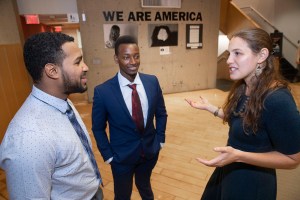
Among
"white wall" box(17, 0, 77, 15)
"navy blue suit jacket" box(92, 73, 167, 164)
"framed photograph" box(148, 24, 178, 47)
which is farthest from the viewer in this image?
"framed photograph" box(148, 24, 178, 47)

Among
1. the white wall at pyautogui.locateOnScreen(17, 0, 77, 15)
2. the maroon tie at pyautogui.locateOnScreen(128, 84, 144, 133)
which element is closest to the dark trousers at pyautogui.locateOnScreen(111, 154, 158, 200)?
the maroon tie at pyautogui.locateOnScreen(128, 84, 144, 133)

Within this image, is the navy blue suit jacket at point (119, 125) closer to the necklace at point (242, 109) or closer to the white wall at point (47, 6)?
the necklace at point (242, 109)

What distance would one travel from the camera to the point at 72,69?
3.42 feet

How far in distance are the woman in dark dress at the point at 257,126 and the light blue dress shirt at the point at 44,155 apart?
62cm

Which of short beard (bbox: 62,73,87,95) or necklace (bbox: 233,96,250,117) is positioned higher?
short beard (bbox: 62,73,87,95)

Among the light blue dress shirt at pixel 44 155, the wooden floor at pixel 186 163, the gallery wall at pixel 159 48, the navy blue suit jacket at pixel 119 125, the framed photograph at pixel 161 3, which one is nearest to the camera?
the light blue dress shirt at pixel 44 155

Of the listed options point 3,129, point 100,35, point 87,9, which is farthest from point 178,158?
point 87,9

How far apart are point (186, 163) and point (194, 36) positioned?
434 cm

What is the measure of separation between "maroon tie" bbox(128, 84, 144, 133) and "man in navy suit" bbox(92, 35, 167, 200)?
0.02 metres

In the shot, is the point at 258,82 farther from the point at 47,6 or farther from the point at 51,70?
the point at 47,6

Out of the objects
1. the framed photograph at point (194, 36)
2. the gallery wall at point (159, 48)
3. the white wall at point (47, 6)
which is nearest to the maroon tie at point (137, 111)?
the gallery wall at point (159, 48)

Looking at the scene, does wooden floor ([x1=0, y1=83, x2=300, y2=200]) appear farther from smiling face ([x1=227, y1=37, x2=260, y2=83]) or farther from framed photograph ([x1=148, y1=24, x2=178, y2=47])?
framed photograph ([x1=148, y1=24, x2=178, y2=47])

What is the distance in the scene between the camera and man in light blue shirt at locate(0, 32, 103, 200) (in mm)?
817

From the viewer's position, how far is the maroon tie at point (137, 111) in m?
1.58
